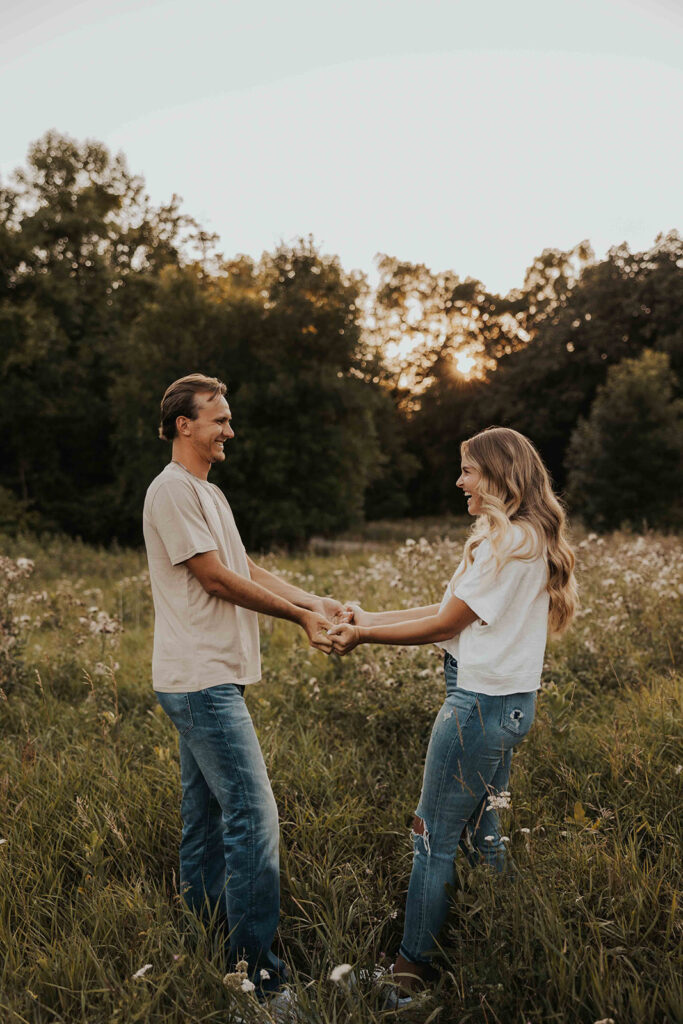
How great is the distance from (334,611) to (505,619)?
4.69 feet

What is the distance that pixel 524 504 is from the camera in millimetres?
2645

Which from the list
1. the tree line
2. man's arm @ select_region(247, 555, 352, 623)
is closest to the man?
man's arm @ select_region(247, 555, 352, 623)

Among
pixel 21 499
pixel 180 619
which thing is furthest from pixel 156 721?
pixel 21 499

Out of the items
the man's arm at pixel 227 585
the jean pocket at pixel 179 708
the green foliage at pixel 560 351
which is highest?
the green foliage at pixel 560 351

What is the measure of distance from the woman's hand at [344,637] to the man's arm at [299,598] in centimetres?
22

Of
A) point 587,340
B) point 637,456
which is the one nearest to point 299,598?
point 637,456

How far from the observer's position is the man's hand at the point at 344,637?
334 centimetres

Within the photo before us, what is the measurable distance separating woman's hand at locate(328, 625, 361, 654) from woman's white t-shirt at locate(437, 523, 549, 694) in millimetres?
841

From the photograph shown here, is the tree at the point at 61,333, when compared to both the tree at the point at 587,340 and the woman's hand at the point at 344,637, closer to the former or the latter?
the tree at the point at 587,340

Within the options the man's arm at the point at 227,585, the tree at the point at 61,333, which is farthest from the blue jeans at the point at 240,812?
the tree at the point at 61,333

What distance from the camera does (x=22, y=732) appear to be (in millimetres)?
4578

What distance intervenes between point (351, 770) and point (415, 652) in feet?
3.87

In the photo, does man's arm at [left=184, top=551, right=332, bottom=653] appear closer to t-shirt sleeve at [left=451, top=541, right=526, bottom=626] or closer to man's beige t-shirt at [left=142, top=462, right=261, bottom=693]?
man's beige t-shirt at [left=142, top=462, right=261, bottom=693]

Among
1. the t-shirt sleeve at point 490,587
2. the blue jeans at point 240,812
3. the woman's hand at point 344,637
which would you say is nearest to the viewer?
the t-shirt sleeve at point 490,587
